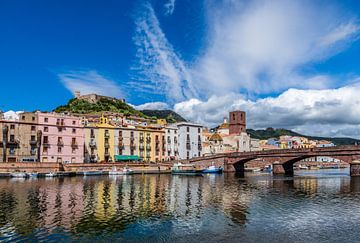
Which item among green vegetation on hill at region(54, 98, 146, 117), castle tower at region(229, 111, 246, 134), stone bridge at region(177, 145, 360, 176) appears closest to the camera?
stone bridge at region(177, 145, 360, 176)

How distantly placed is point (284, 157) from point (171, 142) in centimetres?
3812

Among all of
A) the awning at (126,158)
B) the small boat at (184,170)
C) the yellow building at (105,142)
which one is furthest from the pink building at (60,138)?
the small boat at (184,170)

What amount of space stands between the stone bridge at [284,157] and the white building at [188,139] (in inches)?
438

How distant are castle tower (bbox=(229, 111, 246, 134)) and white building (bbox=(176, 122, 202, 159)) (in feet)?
148

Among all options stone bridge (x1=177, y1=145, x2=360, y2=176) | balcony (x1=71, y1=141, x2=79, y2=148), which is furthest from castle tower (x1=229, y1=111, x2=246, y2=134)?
balcony (x1=71, y1=141, x2=79, y2=148)

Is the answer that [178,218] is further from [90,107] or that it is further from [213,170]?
[90,107]

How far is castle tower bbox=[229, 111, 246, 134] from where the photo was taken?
16475cm

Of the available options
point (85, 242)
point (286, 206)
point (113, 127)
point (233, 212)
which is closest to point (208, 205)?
point (233, 212)

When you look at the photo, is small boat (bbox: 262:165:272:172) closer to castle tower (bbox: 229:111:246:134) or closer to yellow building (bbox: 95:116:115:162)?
castle tower (bbox: 229:111:246:134)

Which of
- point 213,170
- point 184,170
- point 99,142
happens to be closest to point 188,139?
point 213,170

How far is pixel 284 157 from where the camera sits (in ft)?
309

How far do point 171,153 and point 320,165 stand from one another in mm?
95857

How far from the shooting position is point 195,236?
920 inches

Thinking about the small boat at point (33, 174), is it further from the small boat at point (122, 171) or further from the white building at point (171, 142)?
the white building at point (171, 142)
